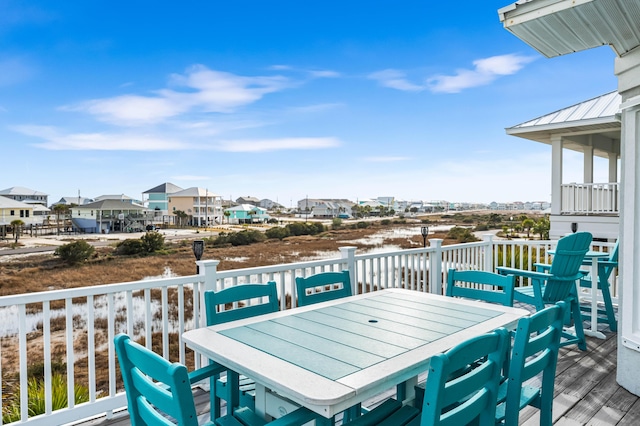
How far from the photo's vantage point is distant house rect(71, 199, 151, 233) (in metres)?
32.9

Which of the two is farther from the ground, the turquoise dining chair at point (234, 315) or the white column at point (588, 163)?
the white column at point (588, 163)

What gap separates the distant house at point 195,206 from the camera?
116 feet

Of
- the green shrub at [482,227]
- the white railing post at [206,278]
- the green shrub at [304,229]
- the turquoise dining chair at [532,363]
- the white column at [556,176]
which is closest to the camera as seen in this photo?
the turquoise dining chair at [532,363]

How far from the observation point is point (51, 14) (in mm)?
23562

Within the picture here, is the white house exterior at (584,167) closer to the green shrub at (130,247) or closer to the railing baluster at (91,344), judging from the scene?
the railing baluster at (91,344)

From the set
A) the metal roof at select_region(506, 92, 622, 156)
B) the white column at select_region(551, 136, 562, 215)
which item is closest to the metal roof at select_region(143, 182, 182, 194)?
the metal roof at select_region(506, 92, 622, 156)

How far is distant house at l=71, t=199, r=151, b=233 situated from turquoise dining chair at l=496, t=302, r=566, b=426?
35477 mm

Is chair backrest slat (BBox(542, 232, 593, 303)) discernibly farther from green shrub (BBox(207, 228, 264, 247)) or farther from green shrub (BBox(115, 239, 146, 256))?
green shrub (BBox(115, 239, 146, 256))

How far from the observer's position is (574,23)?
2.83 metres

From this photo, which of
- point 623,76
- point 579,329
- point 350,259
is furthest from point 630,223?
point 350,259

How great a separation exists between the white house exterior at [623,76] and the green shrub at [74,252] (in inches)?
1197

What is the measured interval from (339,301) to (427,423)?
147 centimetres

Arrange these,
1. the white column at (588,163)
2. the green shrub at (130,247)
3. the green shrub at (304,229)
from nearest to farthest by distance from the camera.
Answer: the white column at (588,163), the green shrub at (130,247), the green shrub at (304,229)

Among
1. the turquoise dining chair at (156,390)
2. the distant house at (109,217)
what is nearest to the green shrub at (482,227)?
the distant house at (109,217)
